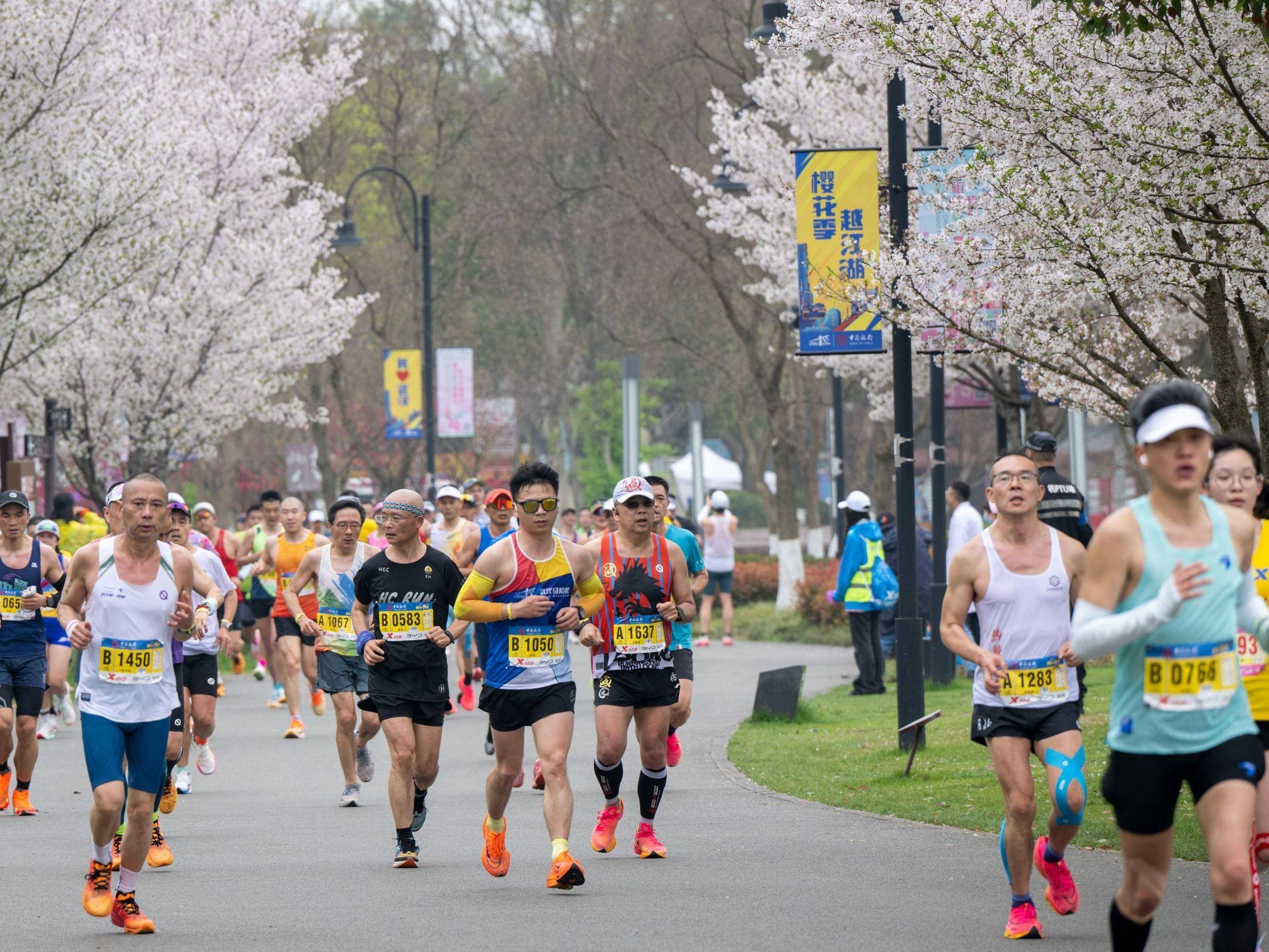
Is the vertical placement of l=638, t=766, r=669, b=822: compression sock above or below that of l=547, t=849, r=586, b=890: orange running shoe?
above

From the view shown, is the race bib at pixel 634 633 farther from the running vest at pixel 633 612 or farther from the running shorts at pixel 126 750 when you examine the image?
the running shorts at pixel 126 750

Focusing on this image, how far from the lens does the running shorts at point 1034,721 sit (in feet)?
25.2

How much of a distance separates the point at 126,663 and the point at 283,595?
8.45 m

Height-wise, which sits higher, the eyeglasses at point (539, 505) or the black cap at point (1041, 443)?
the black cap at point (1041, 443)

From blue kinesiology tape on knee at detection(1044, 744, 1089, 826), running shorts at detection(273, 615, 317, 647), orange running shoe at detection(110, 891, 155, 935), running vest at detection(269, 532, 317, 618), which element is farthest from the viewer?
running shorts at detection(273, 615, 317, 647)

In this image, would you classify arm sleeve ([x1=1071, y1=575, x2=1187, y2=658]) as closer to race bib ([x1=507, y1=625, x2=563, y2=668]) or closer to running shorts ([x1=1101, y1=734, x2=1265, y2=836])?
running shorts ([x1=1101, y1=734, x2=1265, y2=836])

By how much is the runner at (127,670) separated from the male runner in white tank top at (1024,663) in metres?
3.49

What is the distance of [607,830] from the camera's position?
1021 cm

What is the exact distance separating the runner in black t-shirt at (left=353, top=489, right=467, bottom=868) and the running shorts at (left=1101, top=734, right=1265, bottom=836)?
476cm

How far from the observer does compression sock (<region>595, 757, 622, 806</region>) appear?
396 inches

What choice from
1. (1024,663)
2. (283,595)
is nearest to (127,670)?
(1024,663)

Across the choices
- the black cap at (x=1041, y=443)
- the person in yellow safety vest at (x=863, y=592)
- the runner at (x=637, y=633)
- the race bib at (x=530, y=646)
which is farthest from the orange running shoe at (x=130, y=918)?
the person in yellow safety vest at (x=863, y=592)

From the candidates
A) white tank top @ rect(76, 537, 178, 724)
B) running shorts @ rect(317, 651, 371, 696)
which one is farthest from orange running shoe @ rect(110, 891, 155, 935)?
running shorts @ rect(317, 651, 371, 696)

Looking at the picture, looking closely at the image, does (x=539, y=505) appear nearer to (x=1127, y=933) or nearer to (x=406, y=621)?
(x=406, y=621)
